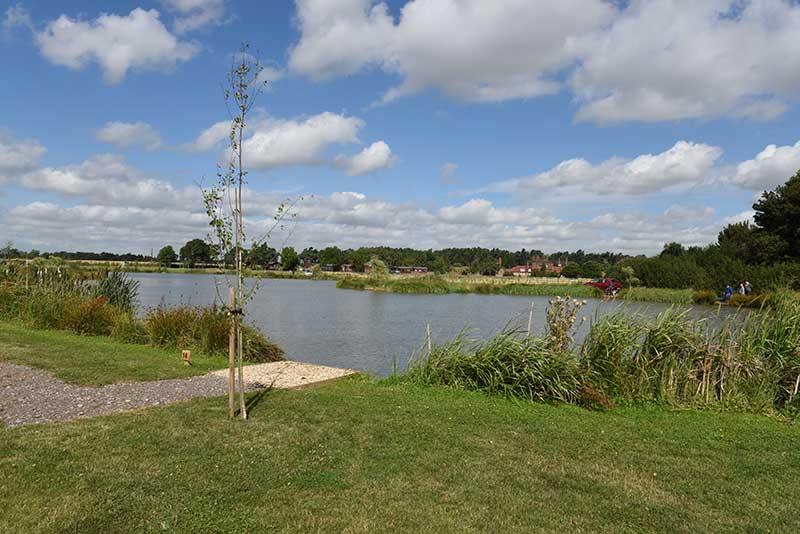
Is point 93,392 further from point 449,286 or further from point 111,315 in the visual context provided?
point 449,286

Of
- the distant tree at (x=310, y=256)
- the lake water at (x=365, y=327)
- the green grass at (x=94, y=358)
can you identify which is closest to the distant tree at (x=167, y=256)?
the distant tree at (x=310, y=256)

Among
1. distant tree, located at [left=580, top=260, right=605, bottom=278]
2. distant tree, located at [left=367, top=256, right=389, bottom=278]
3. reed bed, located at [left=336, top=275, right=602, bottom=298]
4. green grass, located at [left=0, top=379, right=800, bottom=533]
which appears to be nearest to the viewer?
green grass, located at [left=0, top=379, right=800, bottom=533]

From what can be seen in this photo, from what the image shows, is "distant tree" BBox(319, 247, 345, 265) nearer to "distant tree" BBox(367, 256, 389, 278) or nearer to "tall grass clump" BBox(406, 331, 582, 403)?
"distant tree" BBox(367, 256, 389, 278)

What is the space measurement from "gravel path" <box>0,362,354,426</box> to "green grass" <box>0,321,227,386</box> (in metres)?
0.30

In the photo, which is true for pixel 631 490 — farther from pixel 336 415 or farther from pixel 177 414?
pixel 177 414

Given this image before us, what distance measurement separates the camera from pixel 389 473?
14.6 feet

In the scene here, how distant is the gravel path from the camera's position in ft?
19.6

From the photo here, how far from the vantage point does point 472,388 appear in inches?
320

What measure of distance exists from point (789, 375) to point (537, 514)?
607 cm

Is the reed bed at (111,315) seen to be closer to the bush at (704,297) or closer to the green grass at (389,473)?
the green grass at (389,473)

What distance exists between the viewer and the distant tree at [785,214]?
39000mm

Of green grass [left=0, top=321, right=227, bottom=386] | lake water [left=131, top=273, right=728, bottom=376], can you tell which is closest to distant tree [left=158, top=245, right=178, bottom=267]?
lake water [left=131, top=273, right=728, bottom=376]

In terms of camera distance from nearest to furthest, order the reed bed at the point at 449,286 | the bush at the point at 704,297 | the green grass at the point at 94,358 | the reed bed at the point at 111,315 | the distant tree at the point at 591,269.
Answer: the green grass at the point at 94,358, the reed bed at the point at 111,315, the bush at the point at 704,297, the reed bed at the point at 449,286, the distant tree at the point at 591,269

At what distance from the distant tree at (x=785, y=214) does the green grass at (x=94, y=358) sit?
43.0m
